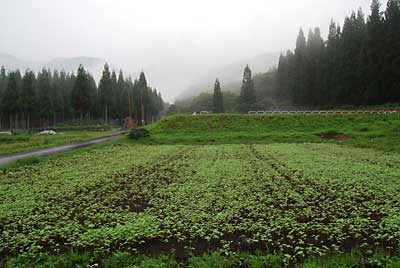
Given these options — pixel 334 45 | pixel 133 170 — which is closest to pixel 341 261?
pixel 133 170

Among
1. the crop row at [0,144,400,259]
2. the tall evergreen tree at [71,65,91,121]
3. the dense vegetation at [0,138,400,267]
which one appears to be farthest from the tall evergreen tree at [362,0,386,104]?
the tall evergreen tree at [71,65,91,121]

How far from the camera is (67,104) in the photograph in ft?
241

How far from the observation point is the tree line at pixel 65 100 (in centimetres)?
5806

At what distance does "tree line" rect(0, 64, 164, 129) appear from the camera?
5806cm

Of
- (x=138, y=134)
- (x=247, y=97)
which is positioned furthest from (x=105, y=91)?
(x=138, y=134)

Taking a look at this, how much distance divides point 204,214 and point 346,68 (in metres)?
49.1

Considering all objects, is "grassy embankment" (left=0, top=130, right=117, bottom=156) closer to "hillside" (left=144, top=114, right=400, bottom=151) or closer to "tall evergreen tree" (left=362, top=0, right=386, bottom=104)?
"hillside" (left=144, top=114, right=400, bottom=151)

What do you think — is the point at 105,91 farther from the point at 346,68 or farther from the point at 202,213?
the point at 202,213

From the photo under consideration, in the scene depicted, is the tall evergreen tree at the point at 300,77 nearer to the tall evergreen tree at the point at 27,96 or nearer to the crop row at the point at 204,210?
the crop row at the point at 204,210

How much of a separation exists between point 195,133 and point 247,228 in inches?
1075

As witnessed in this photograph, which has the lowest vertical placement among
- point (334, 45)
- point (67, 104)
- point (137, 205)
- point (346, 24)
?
point (137, 205)

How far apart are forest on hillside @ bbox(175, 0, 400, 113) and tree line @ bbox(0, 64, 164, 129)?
23.6 metres

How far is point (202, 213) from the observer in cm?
753

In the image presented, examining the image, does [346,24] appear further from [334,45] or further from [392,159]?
[392,159]
